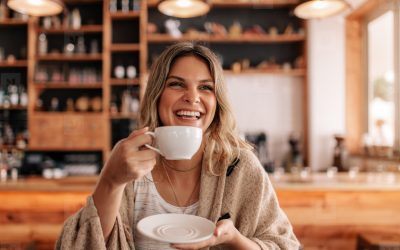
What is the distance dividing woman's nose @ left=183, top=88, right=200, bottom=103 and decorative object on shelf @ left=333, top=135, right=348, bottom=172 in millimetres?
4027

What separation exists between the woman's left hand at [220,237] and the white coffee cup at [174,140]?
207 mm

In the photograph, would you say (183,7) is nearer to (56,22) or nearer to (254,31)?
(254,31)

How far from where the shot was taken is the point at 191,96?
1.25 metres

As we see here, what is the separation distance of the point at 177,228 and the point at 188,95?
0.44m

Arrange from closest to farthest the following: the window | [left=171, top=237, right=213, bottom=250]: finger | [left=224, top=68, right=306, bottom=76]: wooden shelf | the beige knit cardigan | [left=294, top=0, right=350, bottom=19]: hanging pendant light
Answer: [left=171, top=237, right=213, bottom=250]: finger
the beige knit cardigan
[left=294, top=0, right=350, bottom=19]: hanging pendant light
the window
[left=224, top=68, right=306, bottom=76]: wooden shelf

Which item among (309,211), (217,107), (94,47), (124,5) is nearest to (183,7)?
(309,211)

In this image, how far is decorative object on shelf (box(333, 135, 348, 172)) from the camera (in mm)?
4902

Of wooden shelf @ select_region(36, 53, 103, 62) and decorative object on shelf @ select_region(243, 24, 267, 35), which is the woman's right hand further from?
decorative object on shelf @ select_region(243, 24, 267, 35)

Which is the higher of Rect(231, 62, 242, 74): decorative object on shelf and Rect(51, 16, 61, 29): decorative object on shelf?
Rect(51, 16, 61, 29): decorative object on shelf

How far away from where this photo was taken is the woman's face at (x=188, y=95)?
1.25 metres

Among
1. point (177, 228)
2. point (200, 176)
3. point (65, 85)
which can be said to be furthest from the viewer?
point (65, 85)

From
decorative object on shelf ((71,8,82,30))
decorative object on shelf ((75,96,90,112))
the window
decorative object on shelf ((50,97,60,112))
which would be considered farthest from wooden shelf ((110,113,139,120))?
the window

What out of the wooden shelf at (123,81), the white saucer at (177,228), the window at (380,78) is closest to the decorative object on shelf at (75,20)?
the wooden shelf at (123,81)

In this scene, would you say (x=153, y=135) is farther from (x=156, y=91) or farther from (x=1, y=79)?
(x=1, y=79)
